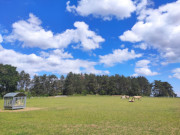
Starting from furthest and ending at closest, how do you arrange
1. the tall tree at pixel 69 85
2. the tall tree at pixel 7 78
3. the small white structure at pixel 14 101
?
1. the tall tree at pixel 69 85
2. the tall tree at pixel 7 78
3. the small white structure at pixel 14 101

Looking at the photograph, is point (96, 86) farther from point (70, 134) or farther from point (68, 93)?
point (70, 134)

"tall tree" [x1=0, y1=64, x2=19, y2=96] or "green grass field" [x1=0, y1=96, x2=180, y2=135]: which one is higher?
"tall tree" [x1=0, y1=64, x2=19, y2=96]

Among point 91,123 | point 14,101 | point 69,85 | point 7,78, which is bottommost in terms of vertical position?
point 91,123

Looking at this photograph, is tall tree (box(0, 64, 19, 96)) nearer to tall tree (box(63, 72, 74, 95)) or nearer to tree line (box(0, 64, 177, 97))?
tree line (box(0, 64, 177, 97))

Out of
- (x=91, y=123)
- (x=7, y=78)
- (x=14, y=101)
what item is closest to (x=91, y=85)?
(x=7, y=78)

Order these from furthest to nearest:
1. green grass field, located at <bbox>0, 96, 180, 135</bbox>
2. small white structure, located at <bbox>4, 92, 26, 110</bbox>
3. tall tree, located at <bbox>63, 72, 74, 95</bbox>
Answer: tall tree, located at <bbox>63, 72, 74, 95</bbox>, small white structure, located at <bbox>4, 92, 26, 110</bbox>, green grass field, located at <bbox>0, 96, 180, 135</bbox>

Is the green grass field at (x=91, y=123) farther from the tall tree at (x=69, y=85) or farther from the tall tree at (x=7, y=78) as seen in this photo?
the tall tree at (x=69, y=85)

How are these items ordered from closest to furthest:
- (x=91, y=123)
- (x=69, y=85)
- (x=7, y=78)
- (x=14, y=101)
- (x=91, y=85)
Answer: (x=91, y=123), (x=14, y=101), (x=7, y=78), (x=69, y=85), (x=91, y=85)

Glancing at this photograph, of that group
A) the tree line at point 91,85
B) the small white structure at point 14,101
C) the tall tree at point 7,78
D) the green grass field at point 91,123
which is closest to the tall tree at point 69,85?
the tree line at point 91,85

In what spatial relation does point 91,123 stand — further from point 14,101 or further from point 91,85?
point 91,85

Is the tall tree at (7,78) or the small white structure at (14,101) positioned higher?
the tall tree at (7,78)

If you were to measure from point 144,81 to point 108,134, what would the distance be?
354ft

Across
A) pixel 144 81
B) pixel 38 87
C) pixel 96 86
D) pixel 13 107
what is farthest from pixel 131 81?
pixel 13 107

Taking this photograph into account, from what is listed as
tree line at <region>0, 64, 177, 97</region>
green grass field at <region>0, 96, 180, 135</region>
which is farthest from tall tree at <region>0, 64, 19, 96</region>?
green grass field at <region>0, 96, 180, 135</region>
